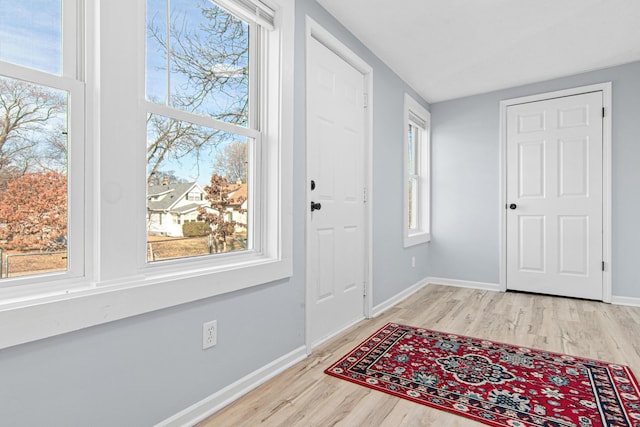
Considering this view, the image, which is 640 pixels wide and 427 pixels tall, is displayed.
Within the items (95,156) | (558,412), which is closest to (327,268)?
(558,412)

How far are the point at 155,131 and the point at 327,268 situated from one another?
152cm

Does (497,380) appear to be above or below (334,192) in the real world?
below

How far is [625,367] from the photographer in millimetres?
2102

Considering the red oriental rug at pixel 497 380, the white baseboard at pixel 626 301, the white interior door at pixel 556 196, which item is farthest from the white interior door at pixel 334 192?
the white baseboard at pixel 626 301

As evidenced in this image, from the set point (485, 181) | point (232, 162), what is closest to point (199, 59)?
point (232, 162)

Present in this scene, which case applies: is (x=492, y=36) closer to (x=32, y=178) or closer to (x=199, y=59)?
(x=199, y=59)

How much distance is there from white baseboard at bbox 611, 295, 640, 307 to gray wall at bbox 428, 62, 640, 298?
4cm

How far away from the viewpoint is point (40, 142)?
118cm

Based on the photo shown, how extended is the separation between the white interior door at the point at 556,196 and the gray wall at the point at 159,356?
8.24 ft

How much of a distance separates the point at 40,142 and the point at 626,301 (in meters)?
4.72

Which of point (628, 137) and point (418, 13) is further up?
point (418, 13)

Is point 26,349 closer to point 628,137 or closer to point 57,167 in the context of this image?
point 57,167

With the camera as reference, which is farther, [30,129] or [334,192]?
[334,192]

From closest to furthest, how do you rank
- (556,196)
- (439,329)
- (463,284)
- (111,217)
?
(111,217), (439,329), (556,196), (463,284)
